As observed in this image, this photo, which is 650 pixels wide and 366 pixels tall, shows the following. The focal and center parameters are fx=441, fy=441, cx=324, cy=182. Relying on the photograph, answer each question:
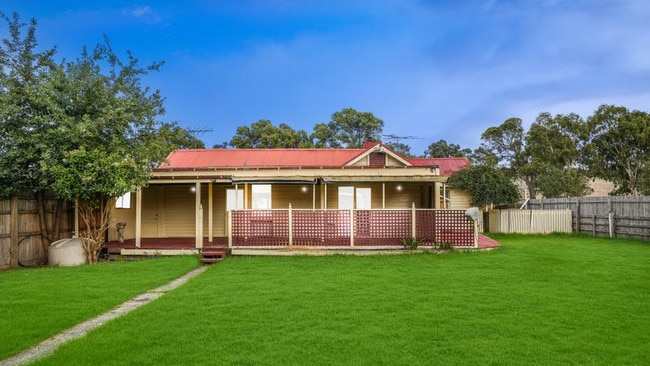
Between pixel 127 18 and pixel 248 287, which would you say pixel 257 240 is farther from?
pixel 127 18

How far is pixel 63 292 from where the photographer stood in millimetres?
8367

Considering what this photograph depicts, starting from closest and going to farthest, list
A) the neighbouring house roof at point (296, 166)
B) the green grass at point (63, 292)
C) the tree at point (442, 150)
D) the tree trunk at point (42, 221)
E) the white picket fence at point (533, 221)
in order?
the green grass at point (63, 292) < the tree trunk at point (42, 221) < the neighbouring house roof at point (296, 166) < the white picket fence at point (533, 221) < the tree at point (442, 150)

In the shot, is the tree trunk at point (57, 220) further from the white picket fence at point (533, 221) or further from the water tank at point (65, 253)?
the white picket fence at point (533, 221)

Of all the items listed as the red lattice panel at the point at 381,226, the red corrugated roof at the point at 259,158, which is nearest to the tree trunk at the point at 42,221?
the red corrugated roof at the point at 259,158

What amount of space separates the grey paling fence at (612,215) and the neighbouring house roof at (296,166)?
668 centimetres

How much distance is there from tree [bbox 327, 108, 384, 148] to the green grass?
34852 mm

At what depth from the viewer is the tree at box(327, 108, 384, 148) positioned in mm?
46500

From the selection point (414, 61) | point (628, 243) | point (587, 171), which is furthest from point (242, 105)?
point (628, 243)

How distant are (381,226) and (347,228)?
3.63 feet

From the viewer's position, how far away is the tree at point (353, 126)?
46.5m

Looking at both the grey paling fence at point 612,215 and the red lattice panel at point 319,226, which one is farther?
the grey paling fence at point 612,215

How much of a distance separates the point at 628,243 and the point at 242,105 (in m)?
41.6

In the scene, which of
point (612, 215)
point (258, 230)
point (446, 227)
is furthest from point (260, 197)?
point (612, 215)

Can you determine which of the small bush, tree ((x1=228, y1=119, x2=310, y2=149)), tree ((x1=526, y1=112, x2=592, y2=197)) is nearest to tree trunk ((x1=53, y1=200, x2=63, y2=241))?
the small bush
